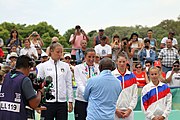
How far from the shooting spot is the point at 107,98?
18.2 ft

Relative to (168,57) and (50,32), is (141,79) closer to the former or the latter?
(168,57)

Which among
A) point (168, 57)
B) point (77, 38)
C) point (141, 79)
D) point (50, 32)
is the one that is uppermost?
point (50, 32)

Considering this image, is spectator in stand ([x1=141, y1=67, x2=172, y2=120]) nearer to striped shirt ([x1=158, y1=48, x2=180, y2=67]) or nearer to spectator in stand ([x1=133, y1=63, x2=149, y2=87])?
spectator in stand ([x1=133, y1=63, x2=149, y2=87])

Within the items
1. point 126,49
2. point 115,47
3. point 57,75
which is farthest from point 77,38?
point 57,75

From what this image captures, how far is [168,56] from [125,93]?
19.7 ft

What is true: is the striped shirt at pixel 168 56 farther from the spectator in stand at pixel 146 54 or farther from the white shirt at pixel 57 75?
the white shirt at pixel 57 75

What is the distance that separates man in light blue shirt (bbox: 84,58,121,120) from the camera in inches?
217

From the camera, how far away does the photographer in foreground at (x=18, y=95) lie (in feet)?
16.0

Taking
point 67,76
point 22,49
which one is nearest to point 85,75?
point 67,76

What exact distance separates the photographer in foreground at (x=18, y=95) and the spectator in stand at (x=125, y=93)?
191cm

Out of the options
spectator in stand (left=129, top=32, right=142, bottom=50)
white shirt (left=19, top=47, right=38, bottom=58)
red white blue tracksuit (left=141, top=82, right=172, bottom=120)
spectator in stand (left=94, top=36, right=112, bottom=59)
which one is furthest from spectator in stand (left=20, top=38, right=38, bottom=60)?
red white blue tracksuit (left=141, top=82, right=172, bottom=120)

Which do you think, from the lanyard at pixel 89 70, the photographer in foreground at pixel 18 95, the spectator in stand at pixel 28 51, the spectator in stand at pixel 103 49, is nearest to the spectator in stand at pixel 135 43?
the spectator in stand at pixel 103 49

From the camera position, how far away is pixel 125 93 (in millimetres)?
6578

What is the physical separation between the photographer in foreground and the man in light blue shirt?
88 centimetres
